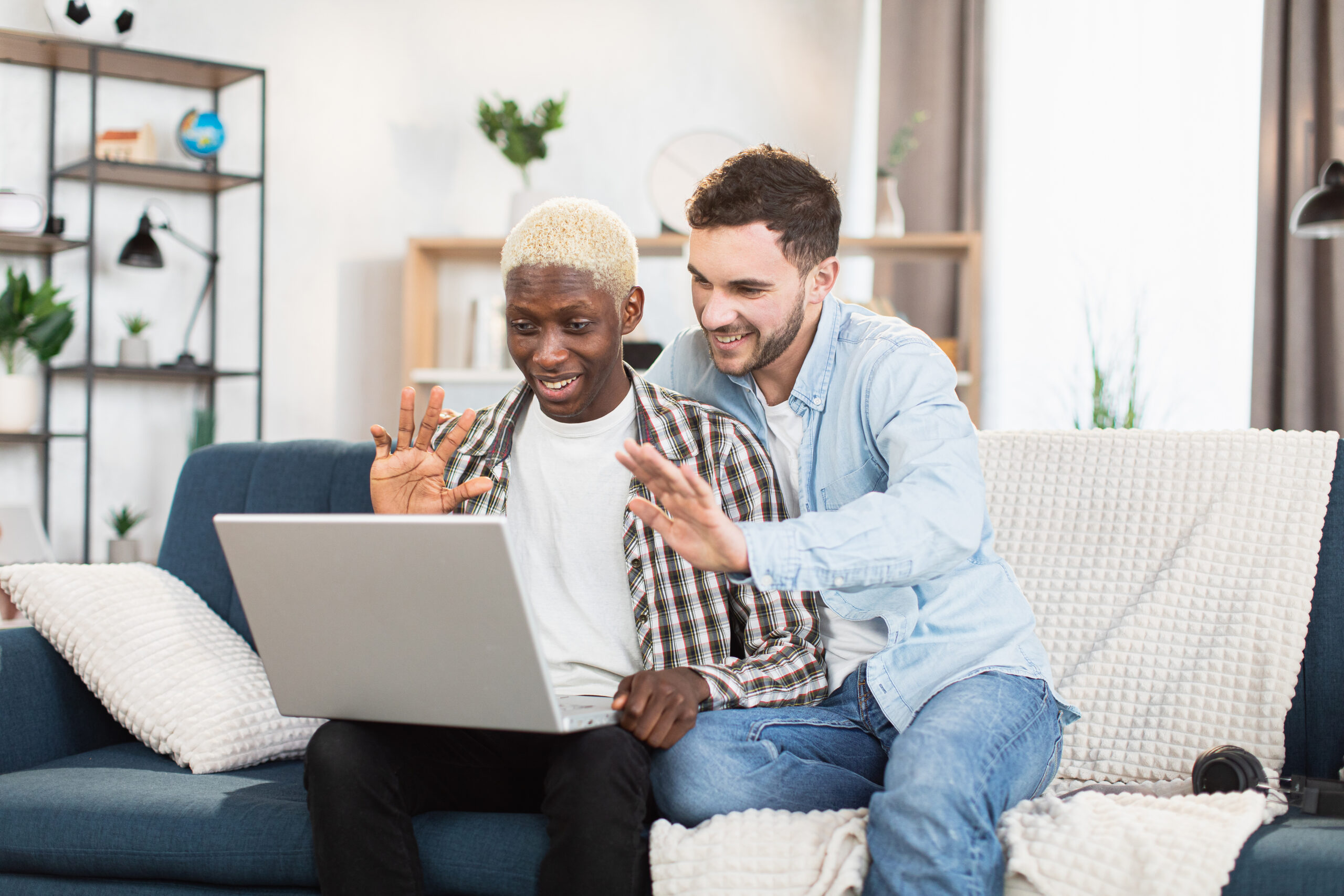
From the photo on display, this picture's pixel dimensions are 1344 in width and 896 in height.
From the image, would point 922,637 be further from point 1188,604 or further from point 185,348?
point 185,348

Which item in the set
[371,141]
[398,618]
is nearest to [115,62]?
[371,141]

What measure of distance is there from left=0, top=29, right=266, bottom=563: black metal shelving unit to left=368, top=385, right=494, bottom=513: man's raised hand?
2033 millimetres

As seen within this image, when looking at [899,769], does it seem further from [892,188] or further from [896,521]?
[892,188]

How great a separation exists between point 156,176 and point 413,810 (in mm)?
2798

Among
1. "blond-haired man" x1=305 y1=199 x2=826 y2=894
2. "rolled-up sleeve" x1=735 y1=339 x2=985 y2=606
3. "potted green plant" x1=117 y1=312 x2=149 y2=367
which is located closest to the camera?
"rolled-up sleeve" x1=735 y1=339 x2=985 y2=606

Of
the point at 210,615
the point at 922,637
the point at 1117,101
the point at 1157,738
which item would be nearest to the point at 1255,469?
the point at 1157,738

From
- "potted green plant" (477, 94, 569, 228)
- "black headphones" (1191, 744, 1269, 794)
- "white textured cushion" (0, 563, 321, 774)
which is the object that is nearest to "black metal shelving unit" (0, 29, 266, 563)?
"potted green plant" (477, 94, 569, 228)

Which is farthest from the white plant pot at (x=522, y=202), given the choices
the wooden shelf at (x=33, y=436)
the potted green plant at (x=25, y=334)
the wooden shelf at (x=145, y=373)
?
the wooden shelf at (x=33, y=436)

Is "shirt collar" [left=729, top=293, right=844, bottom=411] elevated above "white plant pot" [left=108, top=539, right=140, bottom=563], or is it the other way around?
"shirt collar" [left=729, top=293, right=844, bottom=411]

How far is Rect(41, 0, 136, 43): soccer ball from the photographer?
3.34 metres

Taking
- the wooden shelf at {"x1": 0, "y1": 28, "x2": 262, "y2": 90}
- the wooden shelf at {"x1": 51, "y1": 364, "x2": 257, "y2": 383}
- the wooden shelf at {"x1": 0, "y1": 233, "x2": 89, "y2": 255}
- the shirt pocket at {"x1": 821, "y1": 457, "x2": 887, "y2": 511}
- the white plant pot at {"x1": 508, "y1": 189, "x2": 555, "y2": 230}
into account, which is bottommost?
the shirt pocket at {"x1": 821, "y1": 457, "x2": 887, "y2": 511}

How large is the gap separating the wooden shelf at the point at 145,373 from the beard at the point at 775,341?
7.97 ft

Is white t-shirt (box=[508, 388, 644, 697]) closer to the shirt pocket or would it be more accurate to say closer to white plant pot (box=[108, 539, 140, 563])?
Result: the shirt pocket

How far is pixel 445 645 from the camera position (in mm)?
1170
